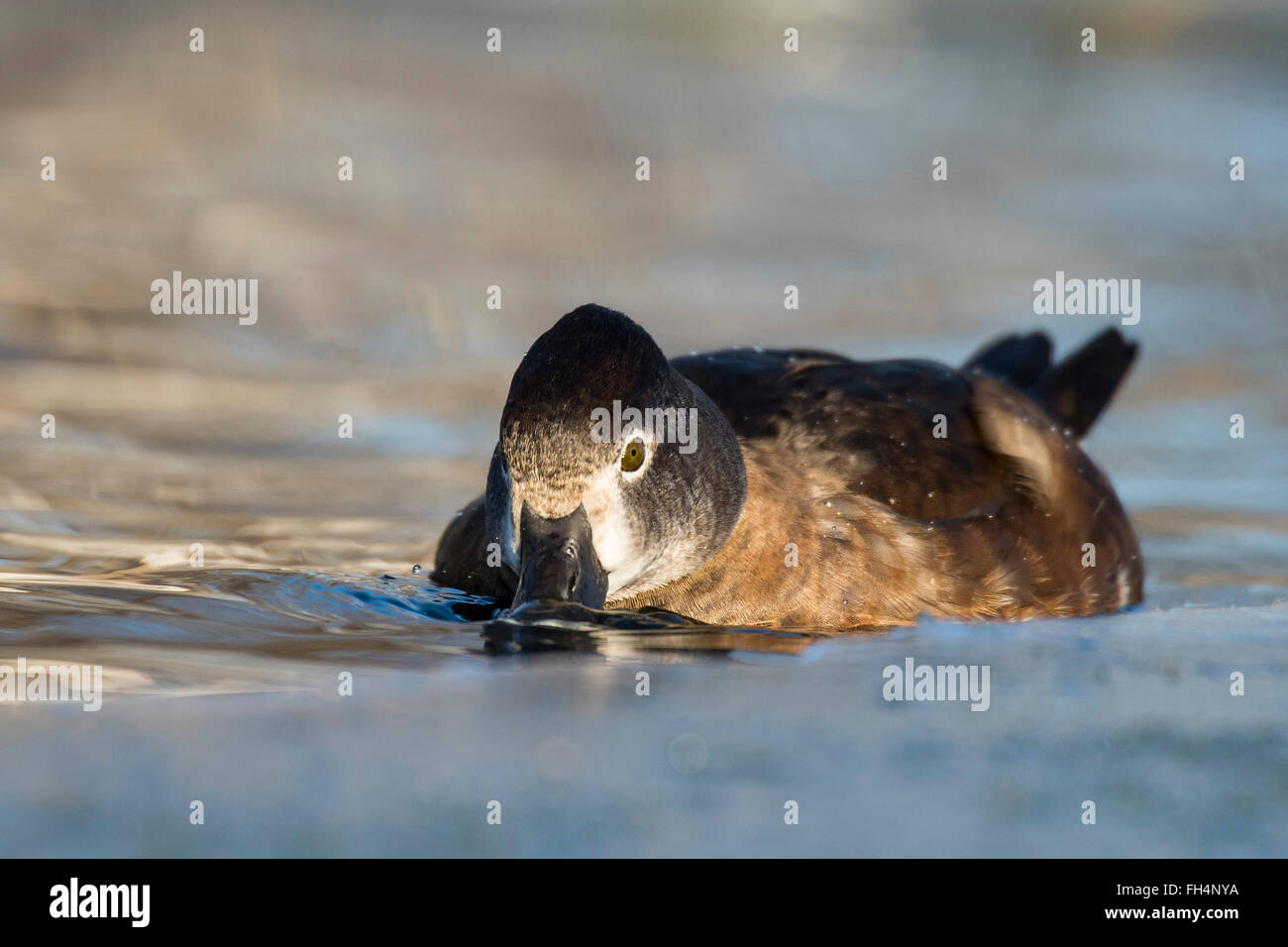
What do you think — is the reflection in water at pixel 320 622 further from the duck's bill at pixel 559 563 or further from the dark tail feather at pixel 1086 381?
the dark tail feather at pixel 1086 381

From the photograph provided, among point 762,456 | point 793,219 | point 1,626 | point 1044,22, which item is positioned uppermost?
point 1044,22

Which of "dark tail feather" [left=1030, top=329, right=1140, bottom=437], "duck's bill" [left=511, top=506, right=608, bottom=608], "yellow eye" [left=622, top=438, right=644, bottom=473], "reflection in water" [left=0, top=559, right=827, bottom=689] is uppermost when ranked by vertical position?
"dark tail feather" [left=1030, top=329, right=1140, bottom=437]

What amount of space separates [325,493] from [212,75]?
14.1 feet

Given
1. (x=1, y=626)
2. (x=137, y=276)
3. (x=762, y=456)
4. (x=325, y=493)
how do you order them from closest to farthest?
(x=1, y=626)
(x=762, y=456)
(x=325, y=493)
(x=137, y=276)

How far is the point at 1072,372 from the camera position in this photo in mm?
7562

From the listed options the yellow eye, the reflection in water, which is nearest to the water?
the reflection in water

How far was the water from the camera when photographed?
3.23m

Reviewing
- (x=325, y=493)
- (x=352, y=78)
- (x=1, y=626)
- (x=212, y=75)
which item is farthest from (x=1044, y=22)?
(x=1, y=626)

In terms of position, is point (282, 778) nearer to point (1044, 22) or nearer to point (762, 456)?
point (762, 456)

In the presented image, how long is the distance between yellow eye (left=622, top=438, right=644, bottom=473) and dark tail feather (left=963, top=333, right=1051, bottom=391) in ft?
10.6

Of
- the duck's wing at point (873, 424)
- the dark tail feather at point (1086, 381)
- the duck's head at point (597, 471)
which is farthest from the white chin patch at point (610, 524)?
the dark tail feather at point (1086, 381)

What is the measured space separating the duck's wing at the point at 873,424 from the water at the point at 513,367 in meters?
0.67

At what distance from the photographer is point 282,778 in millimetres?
3242

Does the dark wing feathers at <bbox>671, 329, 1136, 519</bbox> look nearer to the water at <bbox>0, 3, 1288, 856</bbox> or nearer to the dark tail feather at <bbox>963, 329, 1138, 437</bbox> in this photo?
the water at <bbox>0, 3, 1288, 856</bbox>
